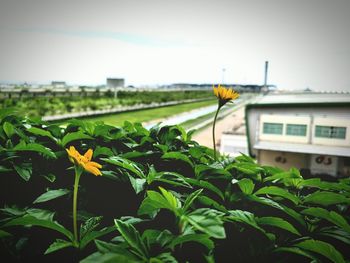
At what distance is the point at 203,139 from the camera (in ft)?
64.2

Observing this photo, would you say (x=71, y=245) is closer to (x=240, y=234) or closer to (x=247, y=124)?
(x=240, y=234)

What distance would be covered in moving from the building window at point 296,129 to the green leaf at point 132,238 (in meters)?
12.5

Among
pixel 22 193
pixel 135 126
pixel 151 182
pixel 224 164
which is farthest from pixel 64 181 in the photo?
pixel 224 164

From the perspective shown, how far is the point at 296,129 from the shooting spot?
12281mm

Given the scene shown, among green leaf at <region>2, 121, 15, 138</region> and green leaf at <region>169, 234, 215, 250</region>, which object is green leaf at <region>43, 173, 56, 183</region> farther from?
green leaf at <region>169, 234, 215, 250</region>

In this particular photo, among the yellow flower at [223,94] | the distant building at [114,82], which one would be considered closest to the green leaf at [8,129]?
the yellow flower at [223,94]

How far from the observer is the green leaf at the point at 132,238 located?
804mm

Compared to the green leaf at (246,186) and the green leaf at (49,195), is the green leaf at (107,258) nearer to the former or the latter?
the green leaf at (49,195)

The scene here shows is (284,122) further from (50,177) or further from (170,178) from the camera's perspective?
(50,177)

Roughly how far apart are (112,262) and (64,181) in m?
0.78

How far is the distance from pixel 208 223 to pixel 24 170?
860 millimetres

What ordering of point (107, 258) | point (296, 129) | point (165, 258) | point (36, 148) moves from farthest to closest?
point (296, 129) < point (36, 148) < point (165, 258) < point (107, 258)

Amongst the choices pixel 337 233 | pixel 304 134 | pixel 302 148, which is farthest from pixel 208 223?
pixel 304 134

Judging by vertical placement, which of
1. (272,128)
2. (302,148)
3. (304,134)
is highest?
(272,128)
